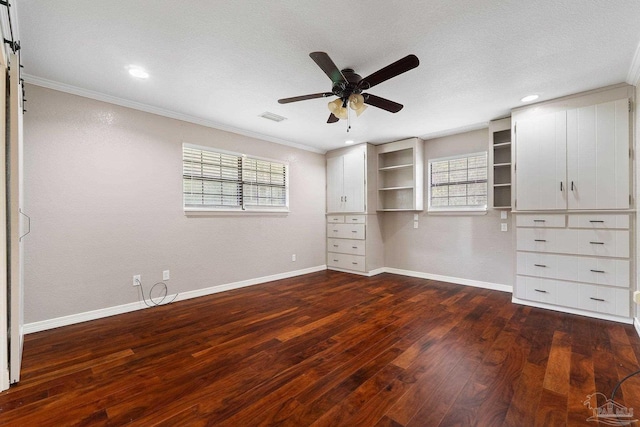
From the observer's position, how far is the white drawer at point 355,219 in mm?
5277

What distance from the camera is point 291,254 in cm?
523

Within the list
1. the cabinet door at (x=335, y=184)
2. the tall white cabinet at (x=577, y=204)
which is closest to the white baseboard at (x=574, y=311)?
the tall white cabinet at (x=577, y=204)

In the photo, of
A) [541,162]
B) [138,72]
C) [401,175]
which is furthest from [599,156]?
[138,72]

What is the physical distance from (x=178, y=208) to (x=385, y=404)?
11.0 ft

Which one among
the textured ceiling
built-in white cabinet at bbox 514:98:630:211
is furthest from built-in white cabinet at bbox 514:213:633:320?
the textured ceiling

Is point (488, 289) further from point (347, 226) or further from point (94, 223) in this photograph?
point (94, 223)

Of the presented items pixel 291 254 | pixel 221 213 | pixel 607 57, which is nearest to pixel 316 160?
pixel 291 254

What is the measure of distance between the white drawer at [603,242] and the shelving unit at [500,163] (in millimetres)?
979

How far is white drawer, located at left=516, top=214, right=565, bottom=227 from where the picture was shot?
327cm

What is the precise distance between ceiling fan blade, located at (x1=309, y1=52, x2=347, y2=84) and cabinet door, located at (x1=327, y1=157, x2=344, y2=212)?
11.0ft

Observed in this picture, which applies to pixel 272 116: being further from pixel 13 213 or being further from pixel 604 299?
pixel 604 299

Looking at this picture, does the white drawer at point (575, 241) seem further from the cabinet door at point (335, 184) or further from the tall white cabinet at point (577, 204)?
the cabinet door at point (335, 184)

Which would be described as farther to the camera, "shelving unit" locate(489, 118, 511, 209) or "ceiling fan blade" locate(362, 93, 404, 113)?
"shelving unit" locate(489, 118, 511, 209)

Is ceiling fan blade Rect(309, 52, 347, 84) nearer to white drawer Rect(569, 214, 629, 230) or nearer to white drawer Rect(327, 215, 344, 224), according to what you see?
white drawer Rect(569, 214, 629, 230)
